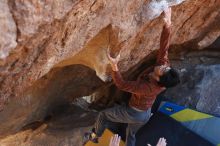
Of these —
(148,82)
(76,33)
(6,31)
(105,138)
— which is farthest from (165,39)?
(105,138)

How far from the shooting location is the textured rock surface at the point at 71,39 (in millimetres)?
2318

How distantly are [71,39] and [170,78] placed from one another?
30.4 inches

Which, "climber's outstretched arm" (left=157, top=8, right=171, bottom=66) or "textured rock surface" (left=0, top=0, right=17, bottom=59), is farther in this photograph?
"climber's outstretched arm" (left=157, top=8, right=171, bottom=66)

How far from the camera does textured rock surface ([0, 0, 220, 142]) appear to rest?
232cm

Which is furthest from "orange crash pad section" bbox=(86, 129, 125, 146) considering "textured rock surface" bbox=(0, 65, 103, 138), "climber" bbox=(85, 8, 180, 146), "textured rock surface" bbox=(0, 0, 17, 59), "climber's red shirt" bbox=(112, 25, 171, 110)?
"textured rock surface" bbox=(0, 0, 17, 59)

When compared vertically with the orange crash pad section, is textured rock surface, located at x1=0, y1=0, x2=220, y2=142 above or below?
above

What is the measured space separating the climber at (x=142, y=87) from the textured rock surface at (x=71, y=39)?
0.23 meters

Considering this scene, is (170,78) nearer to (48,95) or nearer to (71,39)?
(71,39)

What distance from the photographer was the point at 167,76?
289 cm

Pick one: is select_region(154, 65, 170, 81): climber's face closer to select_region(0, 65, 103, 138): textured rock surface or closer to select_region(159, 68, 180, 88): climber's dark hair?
select_region(159, 68, 180, 88): climber's dark hair

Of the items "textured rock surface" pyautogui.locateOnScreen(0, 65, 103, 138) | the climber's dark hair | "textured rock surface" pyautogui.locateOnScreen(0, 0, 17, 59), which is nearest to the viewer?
"textured rock surface" pyautogui.locateOnScreen(0, 0, 17, 59)

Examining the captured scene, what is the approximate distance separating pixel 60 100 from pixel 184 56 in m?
1.51

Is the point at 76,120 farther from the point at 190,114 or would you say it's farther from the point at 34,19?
the point at 34,19

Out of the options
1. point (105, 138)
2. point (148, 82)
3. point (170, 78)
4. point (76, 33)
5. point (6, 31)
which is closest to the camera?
point (6, 31)
